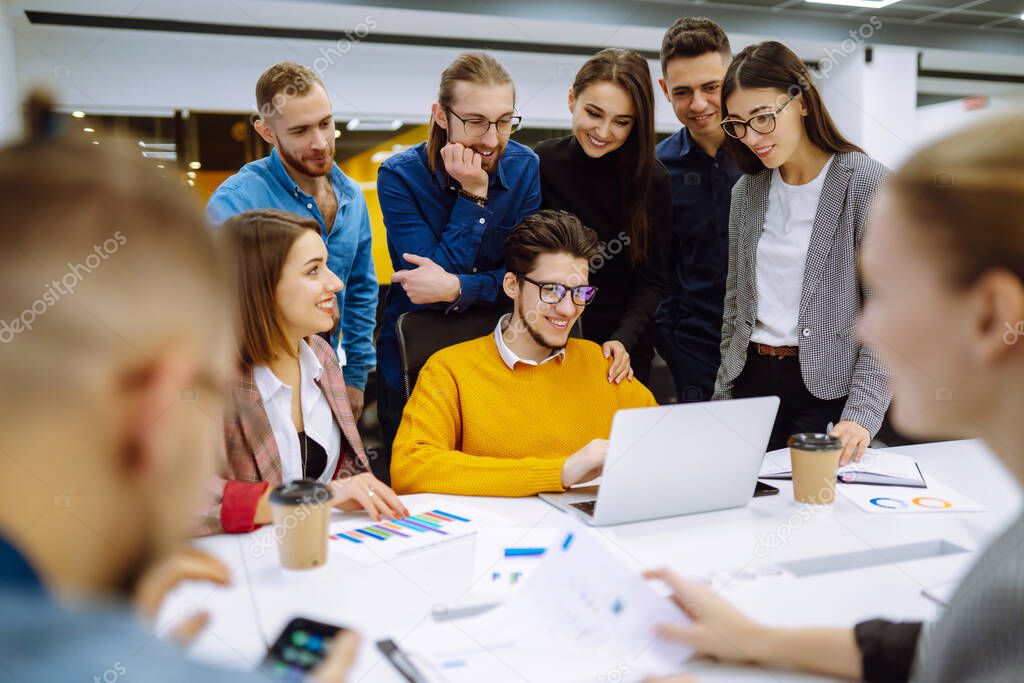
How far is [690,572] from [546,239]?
3.56 feet

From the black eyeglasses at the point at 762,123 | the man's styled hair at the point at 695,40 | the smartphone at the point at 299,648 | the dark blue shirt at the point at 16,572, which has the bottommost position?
the smartphone at the point at 299,648

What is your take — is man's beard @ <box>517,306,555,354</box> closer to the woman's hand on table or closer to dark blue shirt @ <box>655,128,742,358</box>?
the woman's hand on table

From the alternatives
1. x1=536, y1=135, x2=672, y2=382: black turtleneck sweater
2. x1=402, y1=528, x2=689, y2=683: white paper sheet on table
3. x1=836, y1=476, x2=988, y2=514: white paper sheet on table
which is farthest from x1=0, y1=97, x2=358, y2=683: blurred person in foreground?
x1=536, y1=135, x2=672, y2=382: black turtleneck sweater

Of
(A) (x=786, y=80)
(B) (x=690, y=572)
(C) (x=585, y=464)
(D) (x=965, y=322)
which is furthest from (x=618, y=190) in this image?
(D) (x=965, y=322)

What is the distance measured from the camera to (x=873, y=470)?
1.84 meters

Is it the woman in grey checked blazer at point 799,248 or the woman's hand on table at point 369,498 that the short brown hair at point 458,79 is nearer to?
the woman in grey checked blazer at point 799,248

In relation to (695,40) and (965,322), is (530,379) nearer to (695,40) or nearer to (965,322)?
(695,40)

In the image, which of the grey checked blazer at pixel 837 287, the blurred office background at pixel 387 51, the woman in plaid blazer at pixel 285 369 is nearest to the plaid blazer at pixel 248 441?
the woman in plaid blazer at pixel 285 369

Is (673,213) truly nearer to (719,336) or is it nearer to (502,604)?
(719,336)

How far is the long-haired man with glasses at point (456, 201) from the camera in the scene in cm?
222

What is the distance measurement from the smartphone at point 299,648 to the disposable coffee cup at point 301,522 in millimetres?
277

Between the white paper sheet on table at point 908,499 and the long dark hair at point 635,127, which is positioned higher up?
the long dark hair at point 635,127

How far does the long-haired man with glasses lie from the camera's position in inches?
87.3

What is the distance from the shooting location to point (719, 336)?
2732mm
